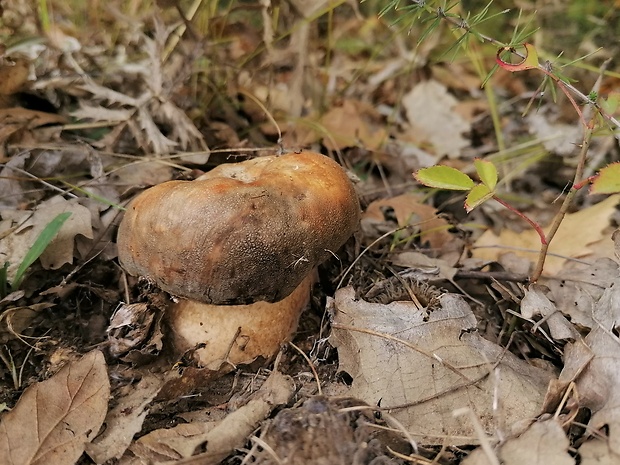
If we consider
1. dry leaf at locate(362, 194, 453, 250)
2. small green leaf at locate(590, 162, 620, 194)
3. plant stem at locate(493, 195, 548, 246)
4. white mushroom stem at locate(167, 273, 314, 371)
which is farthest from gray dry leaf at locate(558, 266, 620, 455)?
white mushroom stem at locate(167, 273, 314, 371)

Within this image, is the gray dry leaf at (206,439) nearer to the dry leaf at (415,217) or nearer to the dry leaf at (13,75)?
the dry leaf at (415,217)

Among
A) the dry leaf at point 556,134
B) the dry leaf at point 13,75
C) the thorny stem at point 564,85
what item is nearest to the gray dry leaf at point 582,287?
the thorny stem at point 564,85

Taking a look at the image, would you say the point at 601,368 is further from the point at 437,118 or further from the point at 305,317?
the point at 437,118

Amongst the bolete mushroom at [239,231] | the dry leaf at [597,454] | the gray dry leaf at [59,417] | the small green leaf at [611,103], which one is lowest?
the dry leaf at [597,454]

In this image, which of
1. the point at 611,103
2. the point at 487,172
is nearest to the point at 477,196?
the point at 487,172

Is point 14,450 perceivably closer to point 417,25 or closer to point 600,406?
point 600,406

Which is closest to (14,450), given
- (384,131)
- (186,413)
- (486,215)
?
(186,413)
